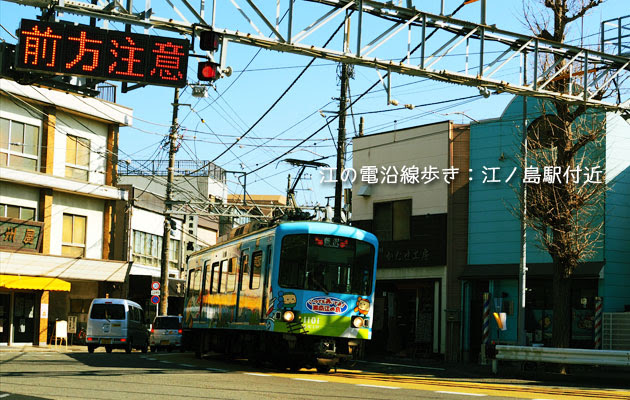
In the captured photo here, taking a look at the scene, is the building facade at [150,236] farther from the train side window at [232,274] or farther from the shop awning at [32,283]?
the train side window at [232,274]

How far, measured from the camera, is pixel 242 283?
21.3 metres

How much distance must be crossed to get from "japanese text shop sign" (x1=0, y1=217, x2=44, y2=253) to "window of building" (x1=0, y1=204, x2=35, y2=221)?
1.63 feet

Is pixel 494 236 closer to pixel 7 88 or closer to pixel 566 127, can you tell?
pixel 566 127

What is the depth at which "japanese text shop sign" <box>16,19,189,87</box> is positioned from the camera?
13.6 meters

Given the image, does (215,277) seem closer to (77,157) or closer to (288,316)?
(288,316)

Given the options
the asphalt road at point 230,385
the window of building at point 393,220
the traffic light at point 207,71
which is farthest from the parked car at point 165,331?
the traffic light at point 207,71

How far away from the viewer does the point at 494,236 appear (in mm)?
29344

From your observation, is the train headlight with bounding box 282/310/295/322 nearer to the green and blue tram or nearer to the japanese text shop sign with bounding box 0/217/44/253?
→ the green and blue tram

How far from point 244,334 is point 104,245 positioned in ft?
69.8

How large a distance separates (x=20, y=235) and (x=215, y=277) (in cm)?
1502

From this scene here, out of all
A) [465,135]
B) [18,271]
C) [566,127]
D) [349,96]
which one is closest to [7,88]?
[18,271]

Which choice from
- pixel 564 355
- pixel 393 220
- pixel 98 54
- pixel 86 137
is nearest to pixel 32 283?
pixel 86 137

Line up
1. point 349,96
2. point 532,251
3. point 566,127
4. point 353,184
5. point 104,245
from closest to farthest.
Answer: point 566,127 → point 532,251 → point 349,96 → point 353,184 → point 104,245

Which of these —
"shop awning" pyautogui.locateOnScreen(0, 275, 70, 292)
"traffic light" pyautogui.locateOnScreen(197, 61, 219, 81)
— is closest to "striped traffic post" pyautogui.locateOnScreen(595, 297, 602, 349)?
"traffic light" pyautogui.locateOnScreen(197, 61, 219, 81)
